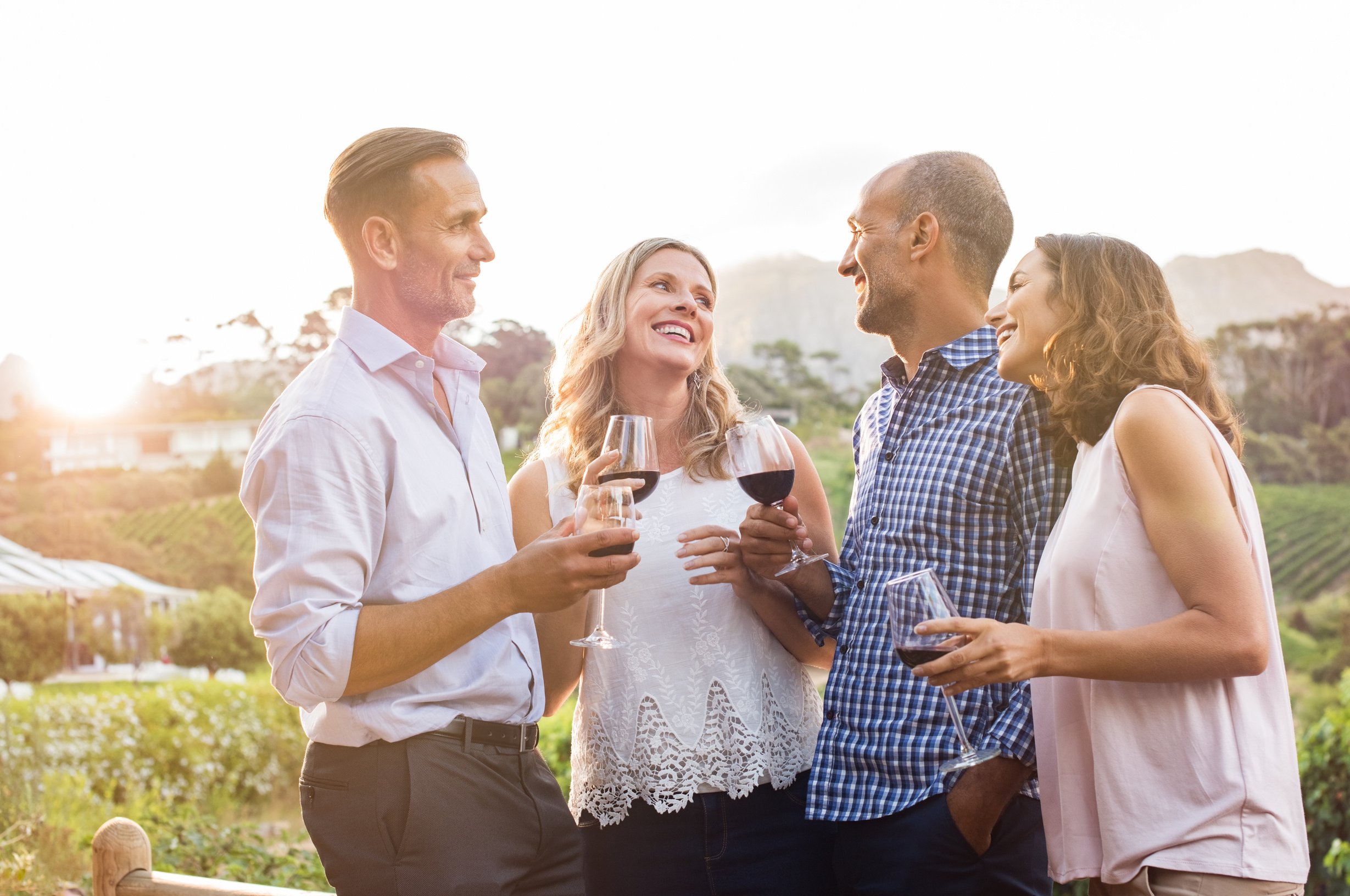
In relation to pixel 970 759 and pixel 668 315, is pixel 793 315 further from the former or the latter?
pixel 970 759

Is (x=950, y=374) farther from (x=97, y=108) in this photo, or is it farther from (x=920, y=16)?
(x=97, y=108)

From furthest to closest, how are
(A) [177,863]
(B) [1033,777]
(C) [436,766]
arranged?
(A) [177,863] → (B) [1033,777] → (C) [436,766]

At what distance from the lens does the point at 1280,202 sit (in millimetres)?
10234

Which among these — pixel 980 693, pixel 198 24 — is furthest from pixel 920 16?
pixel 980 693

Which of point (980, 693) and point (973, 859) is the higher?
point (980, 693)

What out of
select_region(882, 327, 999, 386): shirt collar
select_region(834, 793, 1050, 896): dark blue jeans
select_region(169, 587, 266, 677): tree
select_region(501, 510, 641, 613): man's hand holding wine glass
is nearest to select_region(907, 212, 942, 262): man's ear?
select_region(882, 327, 999, 386): shirt collar

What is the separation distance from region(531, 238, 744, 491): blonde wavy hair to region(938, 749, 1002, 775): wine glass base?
104 centimetres

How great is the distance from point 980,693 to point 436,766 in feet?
3.58

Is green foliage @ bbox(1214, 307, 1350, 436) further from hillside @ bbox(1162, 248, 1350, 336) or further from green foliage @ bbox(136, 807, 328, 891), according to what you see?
green foliage @ bbox(136, 807, 328, 891)

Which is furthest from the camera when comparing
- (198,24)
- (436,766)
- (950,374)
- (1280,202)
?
(1280,202)

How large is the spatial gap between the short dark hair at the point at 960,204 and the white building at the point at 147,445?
6559 millimetres

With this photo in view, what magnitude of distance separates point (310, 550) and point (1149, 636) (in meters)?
1.38

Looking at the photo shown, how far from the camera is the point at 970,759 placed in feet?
5.83

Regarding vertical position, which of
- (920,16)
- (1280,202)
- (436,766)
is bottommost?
(436,766)
